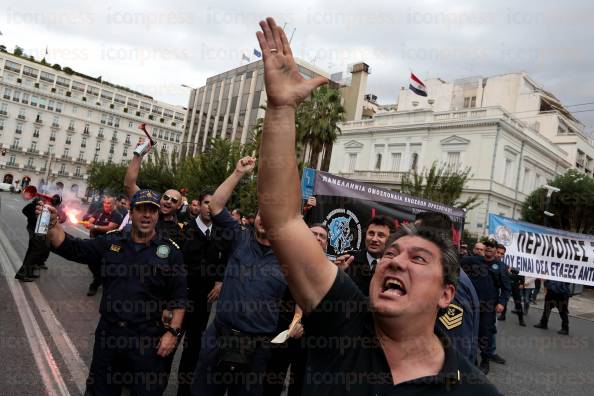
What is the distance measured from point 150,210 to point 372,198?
5882 millimetres

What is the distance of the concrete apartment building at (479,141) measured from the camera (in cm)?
3075

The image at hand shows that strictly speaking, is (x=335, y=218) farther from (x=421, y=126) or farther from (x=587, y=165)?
(x=587, y=165)

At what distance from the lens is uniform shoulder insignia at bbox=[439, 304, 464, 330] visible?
2.80 m

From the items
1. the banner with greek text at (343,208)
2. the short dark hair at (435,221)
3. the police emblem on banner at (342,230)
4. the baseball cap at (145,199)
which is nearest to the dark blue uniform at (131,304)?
the baseball cap at (145,199)

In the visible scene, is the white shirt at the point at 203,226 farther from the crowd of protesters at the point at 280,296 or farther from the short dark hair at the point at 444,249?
the short dark hair at the point at 444,249

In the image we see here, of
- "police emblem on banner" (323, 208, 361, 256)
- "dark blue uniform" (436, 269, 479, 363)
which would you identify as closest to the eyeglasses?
"police emblem on banner" (323, 208, 361, 256)

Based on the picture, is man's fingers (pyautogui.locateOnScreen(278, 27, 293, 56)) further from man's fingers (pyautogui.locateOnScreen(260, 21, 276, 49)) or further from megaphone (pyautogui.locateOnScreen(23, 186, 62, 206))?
megaphone (pyautogui.locateOnScreen(23, 186, 62, 206))

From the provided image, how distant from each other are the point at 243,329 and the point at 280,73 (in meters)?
2.26

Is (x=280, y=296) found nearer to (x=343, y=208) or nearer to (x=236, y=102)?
(x=343, y=208)

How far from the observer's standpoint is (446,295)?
1.78 m

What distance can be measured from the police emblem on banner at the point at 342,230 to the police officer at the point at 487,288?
193 cm

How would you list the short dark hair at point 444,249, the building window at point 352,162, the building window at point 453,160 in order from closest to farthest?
the short dark hair at point 444,249 < the building window at point 453,160 < the building window at point 352,162

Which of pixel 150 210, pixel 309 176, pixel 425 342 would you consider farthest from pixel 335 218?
pixel 425 342

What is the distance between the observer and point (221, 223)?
416cm
